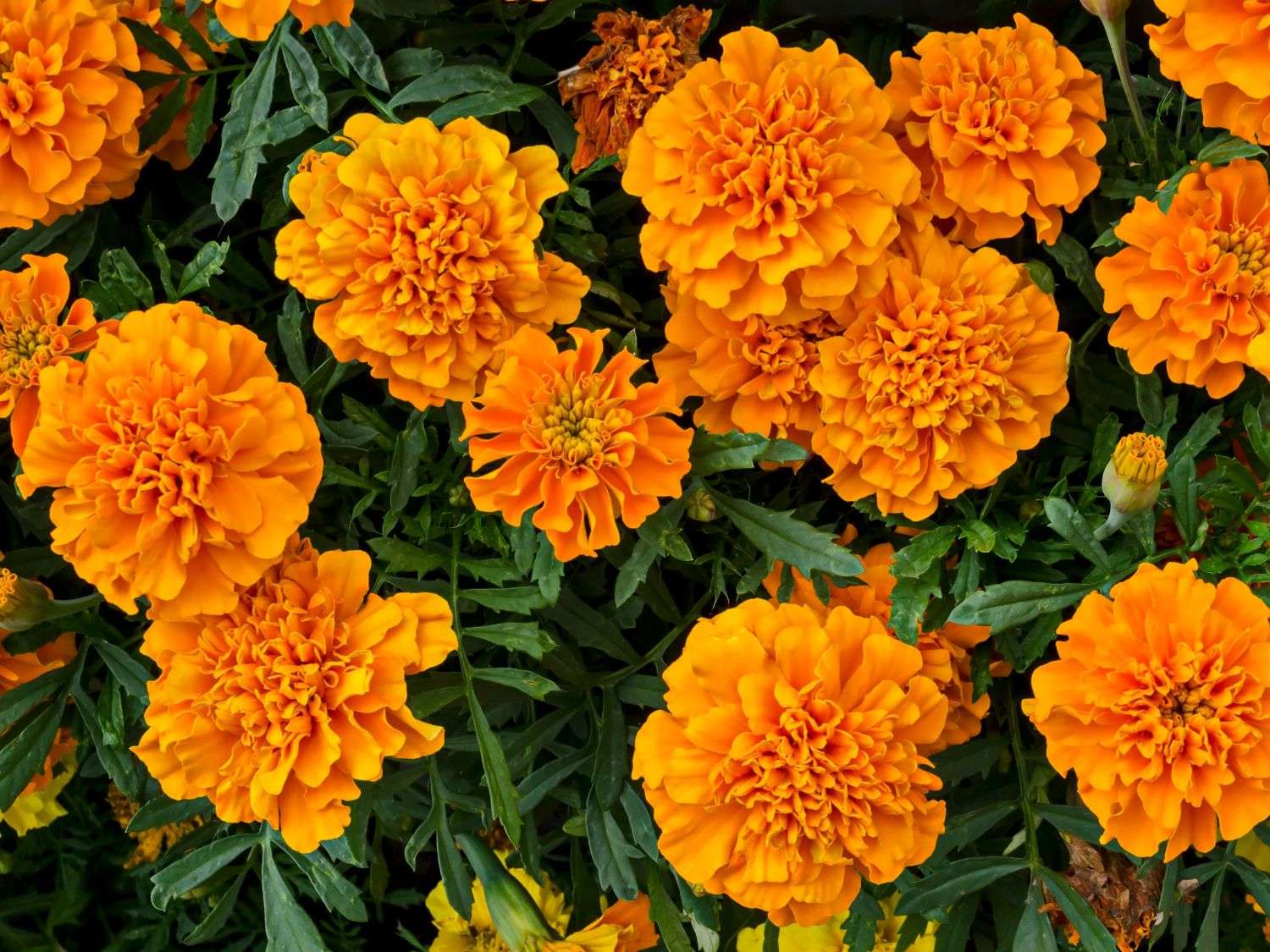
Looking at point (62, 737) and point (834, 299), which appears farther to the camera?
point (62, 737)

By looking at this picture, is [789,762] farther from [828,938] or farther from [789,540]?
[828,938]

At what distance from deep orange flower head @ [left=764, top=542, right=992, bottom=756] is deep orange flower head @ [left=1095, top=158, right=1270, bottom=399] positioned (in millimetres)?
262

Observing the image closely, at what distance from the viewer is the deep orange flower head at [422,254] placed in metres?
0.81

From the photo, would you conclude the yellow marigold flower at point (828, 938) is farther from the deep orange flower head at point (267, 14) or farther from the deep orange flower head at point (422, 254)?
the deep orange flower head at point (267, 14)

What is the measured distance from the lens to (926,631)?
95 cm

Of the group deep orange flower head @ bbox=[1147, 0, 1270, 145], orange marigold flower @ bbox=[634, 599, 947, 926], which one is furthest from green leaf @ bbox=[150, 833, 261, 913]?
deep orange flower head @ bbox=[1147, 0, 1270, 145]

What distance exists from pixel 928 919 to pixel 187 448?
2.58 feet

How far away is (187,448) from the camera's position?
0.77m

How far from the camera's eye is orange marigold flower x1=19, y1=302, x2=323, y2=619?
771mm

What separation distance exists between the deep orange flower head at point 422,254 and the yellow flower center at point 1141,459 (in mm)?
408

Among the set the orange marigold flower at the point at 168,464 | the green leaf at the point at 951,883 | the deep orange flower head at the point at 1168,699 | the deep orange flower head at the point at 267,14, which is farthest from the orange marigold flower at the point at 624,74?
the green leaf at the point at 951,883

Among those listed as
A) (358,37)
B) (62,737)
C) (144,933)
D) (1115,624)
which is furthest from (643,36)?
(144,933)

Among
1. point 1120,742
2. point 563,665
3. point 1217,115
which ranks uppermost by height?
point 1217,115

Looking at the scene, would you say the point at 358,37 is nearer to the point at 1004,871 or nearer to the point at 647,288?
the point at 647,288
